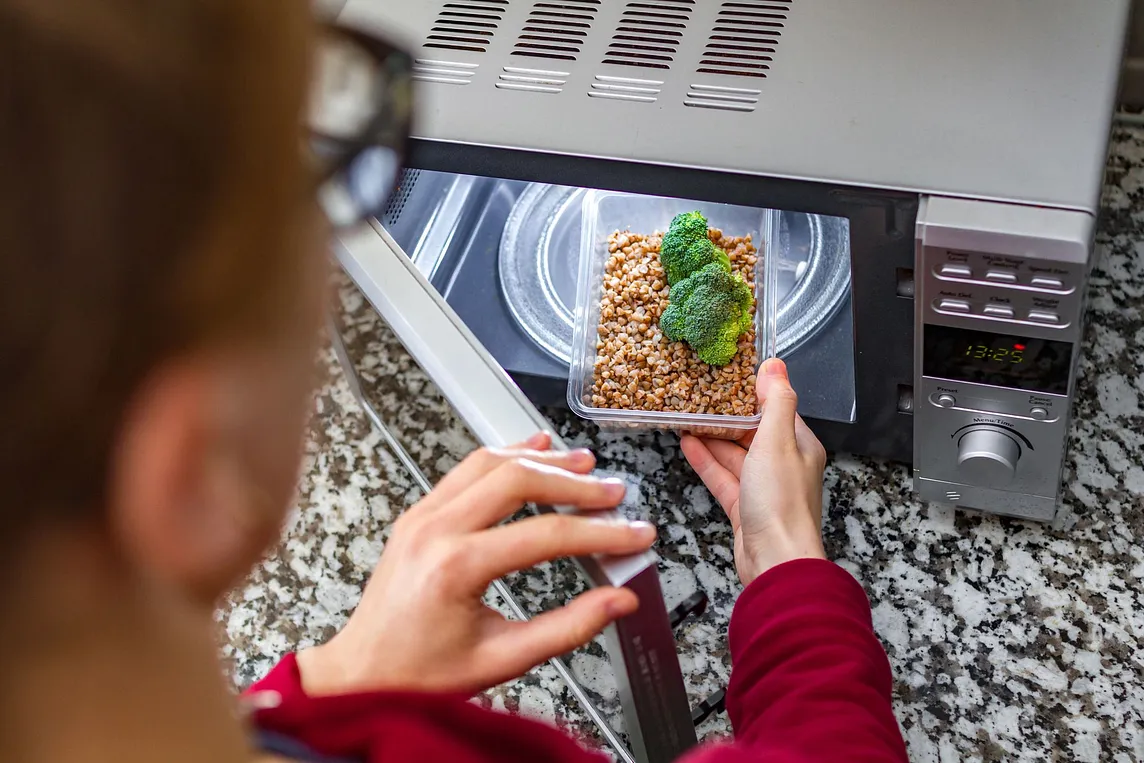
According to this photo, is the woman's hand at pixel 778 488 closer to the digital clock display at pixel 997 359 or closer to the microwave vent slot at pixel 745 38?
the digital clock display at pixel 997 359

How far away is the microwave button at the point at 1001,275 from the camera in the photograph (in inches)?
25.0

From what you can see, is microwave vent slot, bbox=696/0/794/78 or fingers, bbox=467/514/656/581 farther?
microwave vent slot, bbox=696/0/794/78

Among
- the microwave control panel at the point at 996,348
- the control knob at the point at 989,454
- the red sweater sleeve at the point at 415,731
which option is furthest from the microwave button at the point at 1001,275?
the red sweater sleeve at the point at 415,731

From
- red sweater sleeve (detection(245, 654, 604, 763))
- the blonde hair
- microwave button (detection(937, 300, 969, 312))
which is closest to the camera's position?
the blonde hair

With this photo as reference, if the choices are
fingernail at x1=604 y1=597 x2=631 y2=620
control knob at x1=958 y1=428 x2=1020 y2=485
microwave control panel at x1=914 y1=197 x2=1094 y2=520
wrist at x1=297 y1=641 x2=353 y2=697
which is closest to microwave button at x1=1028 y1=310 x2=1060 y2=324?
microwave control panel at x1=914 y1=197 x2=1094 y2=520

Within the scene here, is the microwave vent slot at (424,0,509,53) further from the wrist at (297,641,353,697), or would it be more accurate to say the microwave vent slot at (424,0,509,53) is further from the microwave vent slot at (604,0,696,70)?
the wrist at (297,641,353,697)

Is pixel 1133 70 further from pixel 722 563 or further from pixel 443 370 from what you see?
pixel 443 370

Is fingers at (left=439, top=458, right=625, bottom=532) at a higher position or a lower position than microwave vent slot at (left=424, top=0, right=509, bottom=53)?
lower

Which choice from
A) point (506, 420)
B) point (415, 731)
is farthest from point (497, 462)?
point (415, 731)

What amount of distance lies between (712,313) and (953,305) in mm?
242

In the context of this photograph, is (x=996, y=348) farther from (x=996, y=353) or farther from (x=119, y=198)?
(x=119, y=198)

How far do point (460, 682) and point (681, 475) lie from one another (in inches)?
17.5

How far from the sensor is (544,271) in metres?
1.00

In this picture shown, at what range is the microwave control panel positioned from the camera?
62 cm
